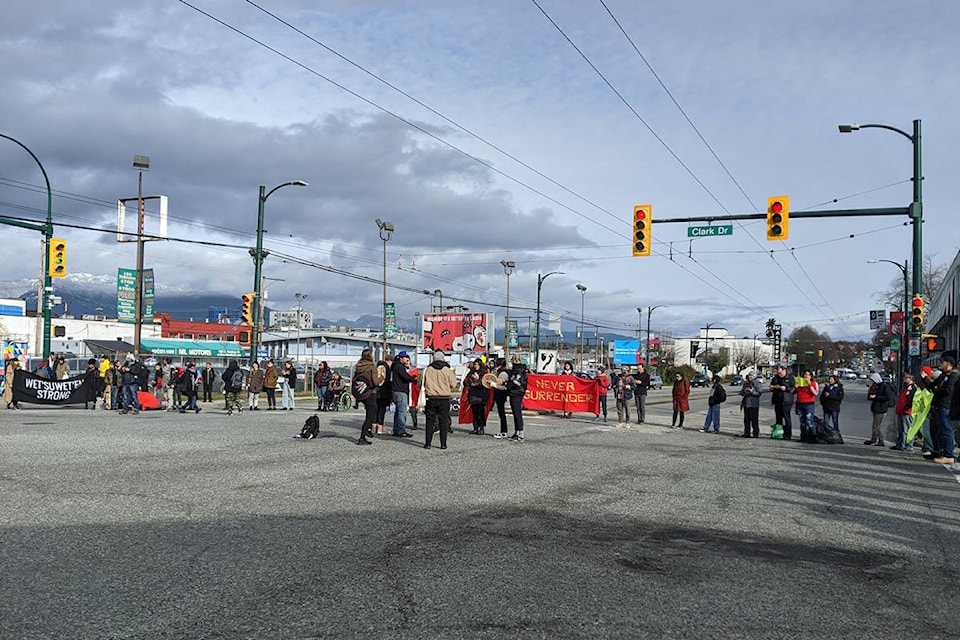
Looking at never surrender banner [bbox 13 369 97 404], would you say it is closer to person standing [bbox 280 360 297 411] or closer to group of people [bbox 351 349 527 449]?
person standing [bbox 280 360 297 411]

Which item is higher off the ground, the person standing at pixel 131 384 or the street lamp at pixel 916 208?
the street lamp at pixel 916 208

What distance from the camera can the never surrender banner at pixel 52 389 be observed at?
81.9 feet

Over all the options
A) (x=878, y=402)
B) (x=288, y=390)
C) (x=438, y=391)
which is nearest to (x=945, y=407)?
(x=878, y=402)

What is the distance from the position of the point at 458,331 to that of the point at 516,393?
40931 mm

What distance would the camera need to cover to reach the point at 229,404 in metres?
23.0

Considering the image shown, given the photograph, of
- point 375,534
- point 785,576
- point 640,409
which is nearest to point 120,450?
point 375,534

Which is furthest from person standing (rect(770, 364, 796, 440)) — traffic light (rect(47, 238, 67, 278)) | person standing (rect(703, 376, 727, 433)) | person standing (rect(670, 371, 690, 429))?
traffic light (rect(47, 238, 67, 278))

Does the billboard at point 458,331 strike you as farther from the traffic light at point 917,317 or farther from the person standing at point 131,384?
the traffic light at point 917,317

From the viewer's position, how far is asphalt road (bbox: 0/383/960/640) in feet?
16.9

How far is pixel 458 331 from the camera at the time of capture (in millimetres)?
58469

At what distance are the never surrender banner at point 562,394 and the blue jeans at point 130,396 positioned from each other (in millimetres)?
11386

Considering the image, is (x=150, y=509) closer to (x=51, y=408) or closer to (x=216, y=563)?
(x=216, y=563)

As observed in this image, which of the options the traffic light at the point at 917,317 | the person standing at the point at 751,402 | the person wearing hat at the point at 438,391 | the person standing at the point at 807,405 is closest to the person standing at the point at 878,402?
the person standing at the point at 807,405

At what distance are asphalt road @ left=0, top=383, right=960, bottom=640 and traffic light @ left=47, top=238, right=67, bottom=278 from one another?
15.0m
